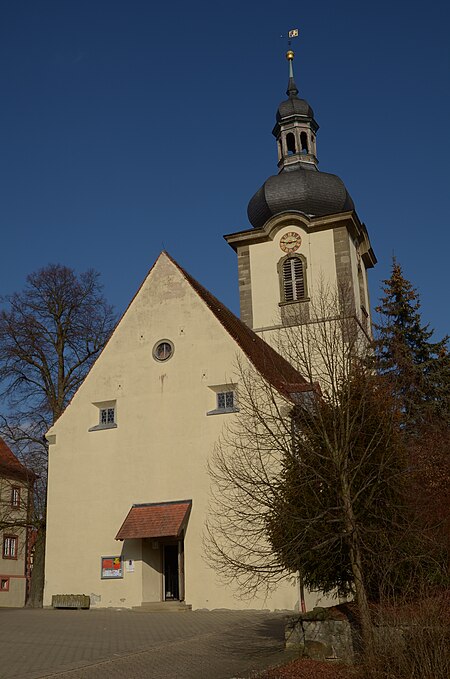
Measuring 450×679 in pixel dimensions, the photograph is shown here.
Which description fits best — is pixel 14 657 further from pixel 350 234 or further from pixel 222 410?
pixel 350 234

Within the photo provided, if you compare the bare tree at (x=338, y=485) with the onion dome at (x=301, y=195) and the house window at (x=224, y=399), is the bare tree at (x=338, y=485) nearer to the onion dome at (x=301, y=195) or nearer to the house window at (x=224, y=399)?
the house window at (x=224, y=399)

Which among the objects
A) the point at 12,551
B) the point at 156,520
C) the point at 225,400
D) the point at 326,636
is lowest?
the point at 326,636

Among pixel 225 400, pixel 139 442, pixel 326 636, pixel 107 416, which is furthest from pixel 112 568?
pixel 326 636

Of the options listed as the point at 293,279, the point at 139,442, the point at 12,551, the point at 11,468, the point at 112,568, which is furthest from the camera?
the point at 12,551

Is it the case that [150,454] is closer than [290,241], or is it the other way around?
[150,454]

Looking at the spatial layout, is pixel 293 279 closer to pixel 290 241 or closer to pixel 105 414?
pixel 290 241

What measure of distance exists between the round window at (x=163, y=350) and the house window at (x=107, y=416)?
231 cm

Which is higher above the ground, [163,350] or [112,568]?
[163,350]

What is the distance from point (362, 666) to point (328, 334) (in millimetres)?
6199

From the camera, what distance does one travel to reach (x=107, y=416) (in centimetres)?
2516

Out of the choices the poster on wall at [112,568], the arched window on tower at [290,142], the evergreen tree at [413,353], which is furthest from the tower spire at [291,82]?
the poster on wall at [112,568]

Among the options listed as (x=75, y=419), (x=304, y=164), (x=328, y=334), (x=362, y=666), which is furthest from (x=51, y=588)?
(x=304, y=164)

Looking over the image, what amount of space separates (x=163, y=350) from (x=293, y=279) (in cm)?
919

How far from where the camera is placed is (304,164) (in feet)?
115
